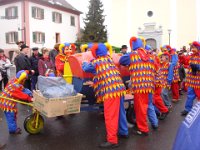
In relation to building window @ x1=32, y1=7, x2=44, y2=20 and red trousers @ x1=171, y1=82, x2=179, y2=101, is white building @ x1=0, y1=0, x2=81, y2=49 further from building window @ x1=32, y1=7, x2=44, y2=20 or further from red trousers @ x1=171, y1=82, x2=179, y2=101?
red trousers @ x1=171, y1=82, x2=179, y2=101

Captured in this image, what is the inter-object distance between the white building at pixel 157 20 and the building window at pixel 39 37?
8093 mm

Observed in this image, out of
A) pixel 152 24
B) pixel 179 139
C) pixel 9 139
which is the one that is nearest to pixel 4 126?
pixel 9 139

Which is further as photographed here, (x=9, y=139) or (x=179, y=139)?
(x=9, y=139)

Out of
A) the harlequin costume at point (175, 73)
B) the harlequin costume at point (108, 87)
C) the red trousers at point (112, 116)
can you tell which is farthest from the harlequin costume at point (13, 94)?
the harlequin costume at point (175, 73)

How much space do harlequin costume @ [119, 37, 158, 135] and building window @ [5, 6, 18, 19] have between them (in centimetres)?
3050

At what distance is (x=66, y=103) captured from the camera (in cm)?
523

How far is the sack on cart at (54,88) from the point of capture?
5.25m

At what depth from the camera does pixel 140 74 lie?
5.55 metres

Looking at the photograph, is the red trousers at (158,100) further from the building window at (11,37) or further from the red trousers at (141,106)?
the building window at (11,37)

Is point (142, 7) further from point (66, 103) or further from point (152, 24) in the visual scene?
point (66, 103)

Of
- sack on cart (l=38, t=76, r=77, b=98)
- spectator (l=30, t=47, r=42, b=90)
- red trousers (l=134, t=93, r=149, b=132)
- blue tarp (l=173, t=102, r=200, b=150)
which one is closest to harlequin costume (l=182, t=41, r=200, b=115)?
red trousers (l=134, t=93, r=149, b=132)

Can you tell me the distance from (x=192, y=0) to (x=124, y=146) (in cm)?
2949

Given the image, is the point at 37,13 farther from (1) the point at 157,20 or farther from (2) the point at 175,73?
(2) the point at 175,73

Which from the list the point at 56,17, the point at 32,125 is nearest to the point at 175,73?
the point at 32,125
